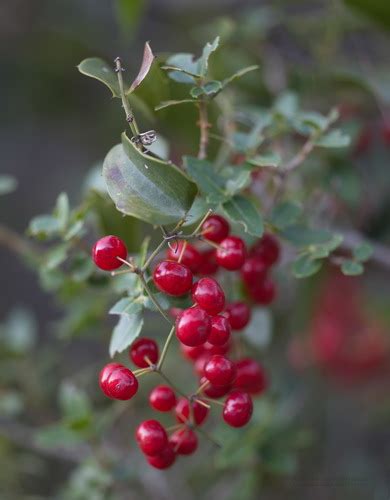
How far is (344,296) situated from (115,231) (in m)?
1.12

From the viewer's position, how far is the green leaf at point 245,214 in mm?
794

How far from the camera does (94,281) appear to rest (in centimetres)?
105

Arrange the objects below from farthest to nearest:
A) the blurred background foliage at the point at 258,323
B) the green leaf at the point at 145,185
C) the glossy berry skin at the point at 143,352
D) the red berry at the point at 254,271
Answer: the blurred background foliage at the point at 258,323, the red berry at the point at 254,271, the glossy berry skin at the point at 143,352, the green leaf at the point at 145,185

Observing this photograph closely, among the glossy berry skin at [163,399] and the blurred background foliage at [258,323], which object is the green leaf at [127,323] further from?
the blurred background foliage at [258,323]

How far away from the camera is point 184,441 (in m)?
0.84

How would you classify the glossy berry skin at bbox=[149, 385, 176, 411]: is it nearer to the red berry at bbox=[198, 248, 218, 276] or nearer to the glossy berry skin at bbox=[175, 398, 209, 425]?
the glossy berry skin at bbox=[175, 398, 209, 425]

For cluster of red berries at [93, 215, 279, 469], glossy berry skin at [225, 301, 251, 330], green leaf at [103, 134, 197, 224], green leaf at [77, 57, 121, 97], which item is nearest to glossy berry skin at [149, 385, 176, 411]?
cluster of red berries at [93, 215, 279, 469]

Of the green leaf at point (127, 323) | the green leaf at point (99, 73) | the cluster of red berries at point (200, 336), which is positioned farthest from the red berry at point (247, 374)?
the green leaf at point (99, 73)

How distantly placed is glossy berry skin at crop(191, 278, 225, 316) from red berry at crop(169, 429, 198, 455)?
18 centimetres

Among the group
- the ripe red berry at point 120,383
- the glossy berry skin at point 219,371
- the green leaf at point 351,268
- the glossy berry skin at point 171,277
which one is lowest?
the green leaf at point 351,268

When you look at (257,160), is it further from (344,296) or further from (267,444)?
(344,296)

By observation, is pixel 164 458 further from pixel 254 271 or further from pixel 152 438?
pixel 254 271

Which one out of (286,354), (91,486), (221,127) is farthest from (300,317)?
(91,486)

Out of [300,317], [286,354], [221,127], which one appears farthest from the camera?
[286,354]
